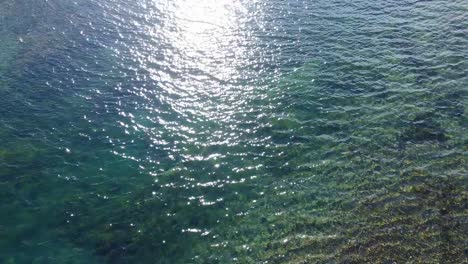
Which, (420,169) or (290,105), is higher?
(290,105)

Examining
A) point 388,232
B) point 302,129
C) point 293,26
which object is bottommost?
point 388,232

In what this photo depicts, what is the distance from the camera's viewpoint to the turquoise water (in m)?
21.8

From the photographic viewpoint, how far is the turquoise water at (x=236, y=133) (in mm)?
21781

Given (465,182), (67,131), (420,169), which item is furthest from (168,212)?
→ (465,182)

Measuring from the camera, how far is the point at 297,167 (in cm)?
2602

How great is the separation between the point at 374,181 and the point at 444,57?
1713cm

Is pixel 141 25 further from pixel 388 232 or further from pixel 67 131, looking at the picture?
pixel 388 232

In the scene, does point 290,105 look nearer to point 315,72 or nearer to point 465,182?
point 315,72

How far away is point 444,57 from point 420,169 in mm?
14831

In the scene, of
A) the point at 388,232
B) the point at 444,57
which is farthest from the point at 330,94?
the point at 388,232

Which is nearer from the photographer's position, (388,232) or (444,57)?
(388,232)

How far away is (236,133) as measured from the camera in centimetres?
2908

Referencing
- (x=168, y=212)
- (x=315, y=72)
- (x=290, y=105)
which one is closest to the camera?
(x=168, y=212)

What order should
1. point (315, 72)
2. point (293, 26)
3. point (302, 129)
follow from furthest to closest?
1. point (293, 26)
2. point (315, 72)
3. point (302, 129)
